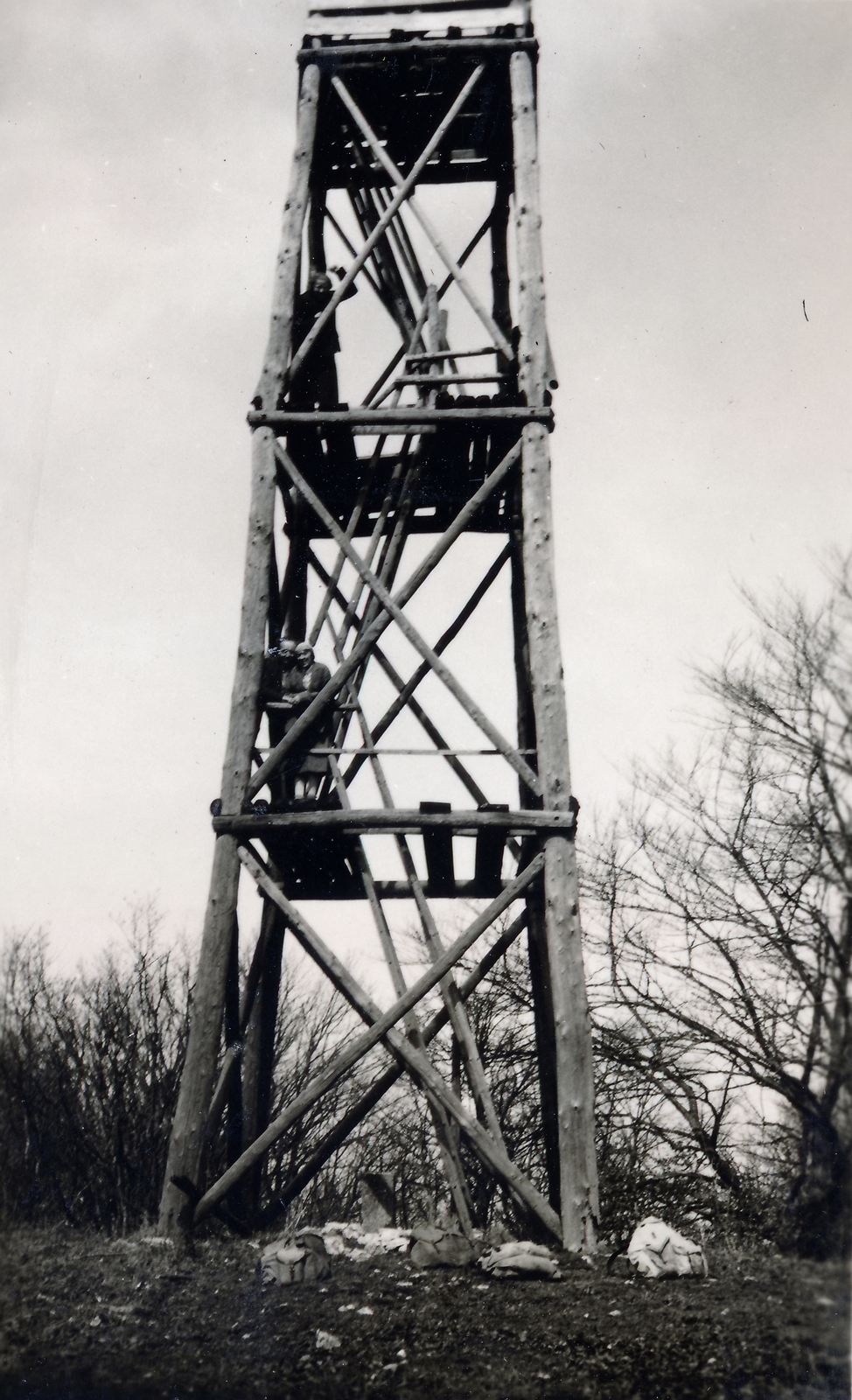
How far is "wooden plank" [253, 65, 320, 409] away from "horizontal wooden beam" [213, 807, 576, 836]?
300cm

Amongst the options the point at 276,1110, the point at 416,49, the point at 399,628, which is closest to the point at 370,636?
the point at 399,628

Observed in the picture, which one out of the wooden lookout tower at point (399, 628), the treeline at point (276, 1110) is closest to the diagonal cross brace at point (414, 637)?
the wooden lookout tower at point (399, 628)

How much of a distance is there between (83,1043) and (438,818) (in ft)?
67.4

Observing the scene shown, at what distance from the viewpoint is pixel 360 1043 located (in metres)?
5.86

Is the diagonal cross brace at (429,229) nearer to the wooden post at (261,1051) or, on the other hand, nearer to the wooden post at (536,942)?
the wooden post at (536,942)

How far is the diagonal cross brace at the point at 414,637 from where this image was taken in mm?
6352

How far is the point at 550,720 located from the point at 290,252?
161 inches

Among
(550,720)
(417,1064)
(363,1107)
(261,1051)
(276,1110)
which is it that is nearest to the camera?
(417,1064)

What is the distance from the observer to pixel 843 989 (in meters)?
6.78

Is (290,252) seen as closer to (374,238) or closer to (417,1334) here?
(374,238)

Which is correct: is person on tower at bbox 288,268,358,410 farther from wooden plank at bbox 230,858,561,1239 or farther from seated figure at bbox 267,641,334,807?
wooden plank at bbox 230,858,561,1239

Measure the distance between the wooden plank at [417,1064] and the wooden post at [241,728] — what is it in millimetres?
229

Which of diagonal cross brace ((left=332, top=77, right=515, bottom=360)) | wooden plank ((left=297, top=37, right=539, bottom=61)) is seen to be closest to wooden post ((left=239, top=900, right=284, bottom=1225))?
diagonal cross brace ((left=332, top=77, right=515, bottom=360))

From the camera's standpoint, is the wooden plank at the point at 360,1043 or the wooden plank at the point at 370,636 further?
the wooden plank at the point at 370,636
